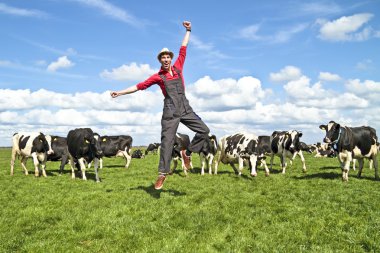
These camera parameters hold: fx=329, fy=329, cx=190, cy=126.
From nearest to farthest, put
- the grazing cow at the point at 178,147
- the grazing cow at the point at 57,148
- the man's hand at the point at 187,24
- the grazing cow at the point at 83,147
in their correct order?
the man's hand at the point at 187,24 → the grazing cow at the point at 83,147 → the grazing cow at the point at 178,147 → the grazing cow at the point at 57,148

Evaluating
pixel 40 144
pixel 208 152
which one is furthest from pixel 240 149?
pixel 40 144

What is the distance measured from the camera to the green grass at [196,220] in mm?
5953

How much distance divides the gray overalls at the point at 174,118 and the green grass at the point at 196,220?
1568 millimetres

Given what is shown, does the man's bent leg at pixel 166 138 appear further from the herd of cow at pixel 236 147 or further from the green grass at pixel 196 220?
the herd of cow at pixel 236 147

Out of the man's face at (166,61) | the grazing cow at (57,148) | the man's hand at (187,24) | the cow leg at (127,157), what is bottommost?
the cow leg at (127,157)

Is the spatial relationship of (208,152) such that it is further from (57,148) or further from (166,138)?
(166,138)

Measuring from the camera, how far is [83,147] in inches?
651

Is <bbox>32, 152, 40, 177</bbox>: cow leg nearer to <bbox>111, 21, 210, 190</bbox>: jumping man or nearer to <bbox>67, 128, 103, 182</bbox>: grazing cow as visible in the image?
<bbox>67, 128, 103, 182</bbox>: grazing cow

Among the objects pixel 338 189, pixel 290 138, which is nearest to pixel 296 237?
pixel 338 189

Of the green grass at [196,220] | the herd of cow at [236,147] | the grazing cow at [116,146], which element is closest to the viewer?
the green grass at [196,220]

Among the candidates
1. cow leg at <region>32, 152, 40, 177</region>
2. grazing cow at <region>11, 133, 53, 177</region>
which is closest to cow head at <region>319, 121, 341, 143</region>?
cow leg at <region>32, 152, 40, 177</region>

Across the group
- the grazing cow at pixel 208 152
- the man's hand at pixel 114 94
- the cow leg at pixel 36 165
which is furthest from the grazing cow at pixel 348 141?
the cow leg at pixel 36 165

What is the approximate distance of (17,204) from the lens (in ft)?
33.1

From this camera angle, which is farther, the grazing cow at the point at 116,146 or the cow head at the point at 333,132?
the grazing cow at the point at 116,146
